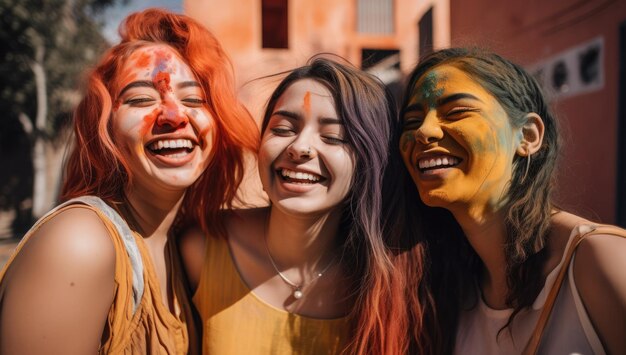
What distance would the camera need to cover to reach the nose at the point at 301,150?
1782 mm

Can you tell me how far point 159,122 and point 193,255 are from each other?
584mm

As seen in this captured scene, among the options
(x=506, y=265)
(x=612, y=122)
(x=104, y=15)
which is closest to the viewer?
(x=506, y=265)

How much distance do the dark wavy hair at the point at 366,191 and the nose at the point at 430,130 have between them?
0.70 ft

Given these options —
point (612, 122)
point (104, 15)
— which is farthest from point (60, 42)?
point (612, 122)

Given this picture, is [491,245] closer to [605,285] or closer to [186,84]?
[605,285]

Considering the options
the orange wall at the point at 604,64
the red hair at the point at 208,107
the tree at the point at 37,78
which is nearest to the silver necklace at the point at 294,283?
the red hair at the point at 208,107

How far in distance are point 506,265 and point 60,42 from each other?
11193mm

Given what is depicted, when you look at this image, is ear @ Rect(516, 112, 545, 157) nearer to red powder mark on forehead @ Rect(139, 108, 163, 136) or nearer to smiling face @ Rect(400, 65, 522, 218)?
smiling face @ Rect(400, 65, 522, 218)

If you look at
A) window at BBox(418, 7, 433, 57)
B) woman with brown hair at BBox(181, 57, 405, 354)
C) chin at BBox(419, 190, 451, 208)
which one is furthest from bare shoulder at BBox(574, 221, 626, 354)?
window at BBox(418, 7, 433, 57)

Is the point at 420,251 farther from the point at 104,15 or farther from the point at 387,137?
the point at 104,15

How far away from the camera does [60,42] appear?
10461mm

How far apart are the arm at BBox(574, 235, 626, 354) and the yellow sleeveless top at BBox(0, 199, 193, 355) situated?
4.49ft

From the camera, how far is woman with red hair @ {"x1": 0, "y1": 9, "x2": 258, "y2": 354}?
1.39 meters

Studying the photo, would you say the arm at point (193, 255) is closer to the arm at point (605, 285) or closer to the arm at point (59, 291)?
the arm at point (59, 291)
